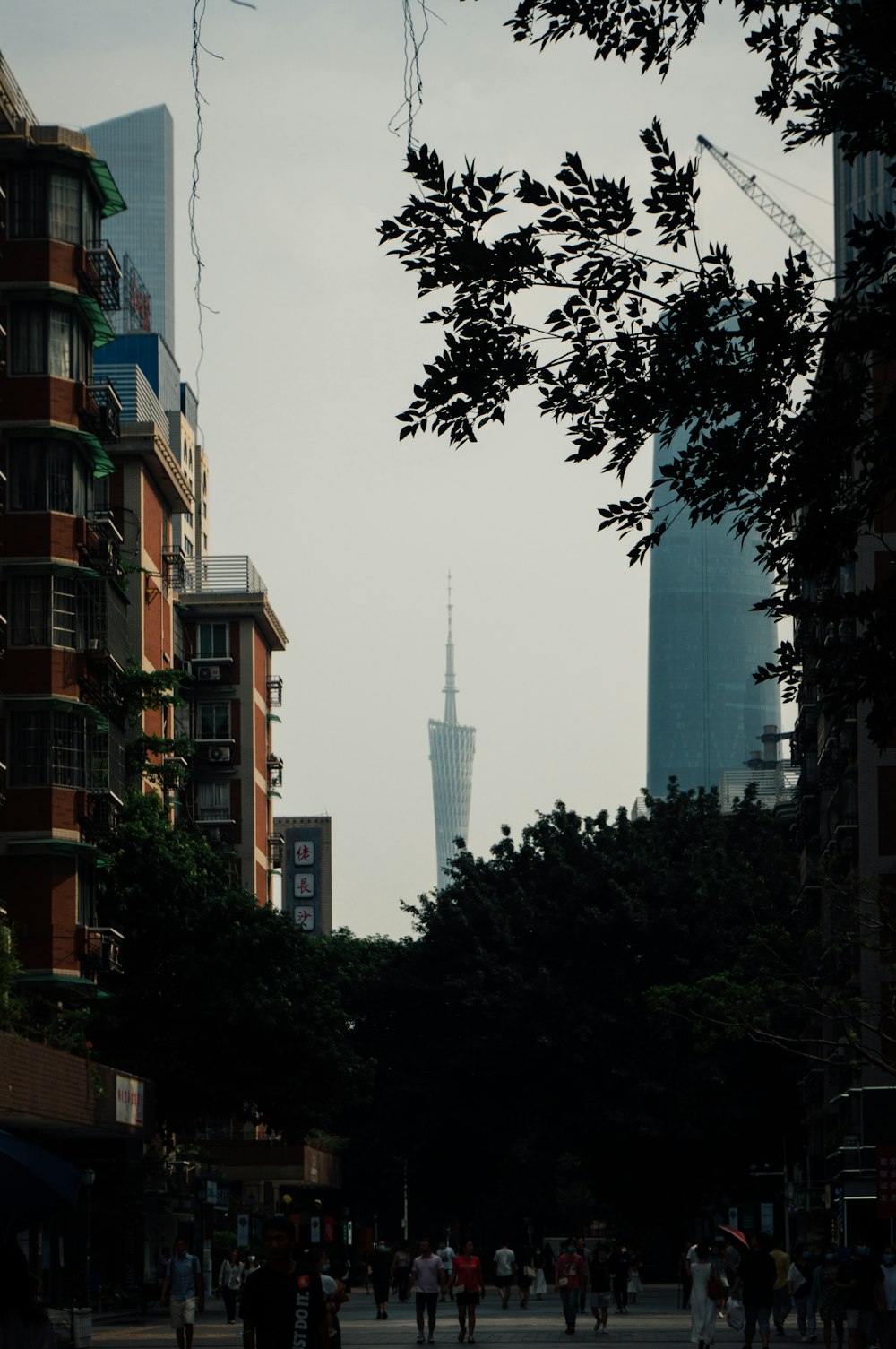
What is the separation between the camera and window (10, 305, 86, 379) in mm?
47562

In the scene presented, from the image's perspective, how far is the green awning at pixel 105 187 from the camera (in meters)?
48.7

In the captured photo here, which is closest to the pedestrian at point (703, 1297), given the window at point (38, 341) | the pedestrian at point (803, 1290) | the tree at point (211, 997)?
the pedestrian at point (803, 1290)

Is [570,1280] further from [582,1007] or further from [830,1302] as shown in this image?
[582,1007]

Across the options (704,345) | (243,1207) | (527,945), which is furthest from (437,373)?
(243,1207)

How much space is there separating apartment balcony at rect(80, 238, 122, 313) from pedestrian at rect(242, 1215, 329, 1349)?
3775 cm

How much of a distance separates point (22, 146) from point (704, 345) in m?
37.0

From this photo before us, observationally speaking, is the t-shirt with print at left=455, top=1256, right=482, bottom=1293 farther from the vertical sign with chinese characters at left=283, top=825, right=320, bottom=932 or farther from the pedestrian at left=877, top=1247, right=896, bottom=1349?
the vertical sign with chinese characters at left=283, top=825, right=320, bottom=932

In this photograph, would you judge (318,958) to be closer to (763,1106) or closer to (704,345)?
(763,1106)

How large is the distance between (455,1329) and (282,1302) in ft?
88.9

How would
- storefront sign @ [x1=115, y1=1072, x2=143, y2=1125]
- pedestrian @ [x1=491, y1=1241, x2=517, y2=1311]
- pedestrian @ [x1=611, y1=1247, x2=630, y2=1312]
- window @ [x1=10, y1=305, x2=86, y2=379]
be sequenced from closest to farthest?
storefront sign @ [x1=115, y1=1072, x2=143, y2=1125] < pedestrian @ [x1=611, y1=1247, x2=630, y2=1312] < window @ [x1=10, y1=305, x2=86, y2=379] < pedestrian @ [x1=491, y1=1241, x2=517, y2=1311]

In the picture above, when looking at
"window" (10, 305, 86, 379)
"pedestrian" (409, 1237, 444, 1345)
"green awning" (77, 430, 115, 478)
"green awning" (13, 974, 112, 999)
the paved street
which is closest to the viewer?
"pedestrian" (409, 1237, 444, 1345)

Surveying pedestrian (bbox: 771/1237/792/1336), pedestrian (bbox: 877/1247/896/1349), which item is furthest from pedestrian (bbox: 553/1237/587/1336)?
pedestrian (bbox: 877/1247/896/1349)

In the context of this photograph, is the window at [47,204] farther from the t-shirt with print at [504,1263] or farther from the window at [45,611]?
the t-shirt with print at [504,1263]

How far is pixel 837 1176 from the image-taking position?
185 feet
